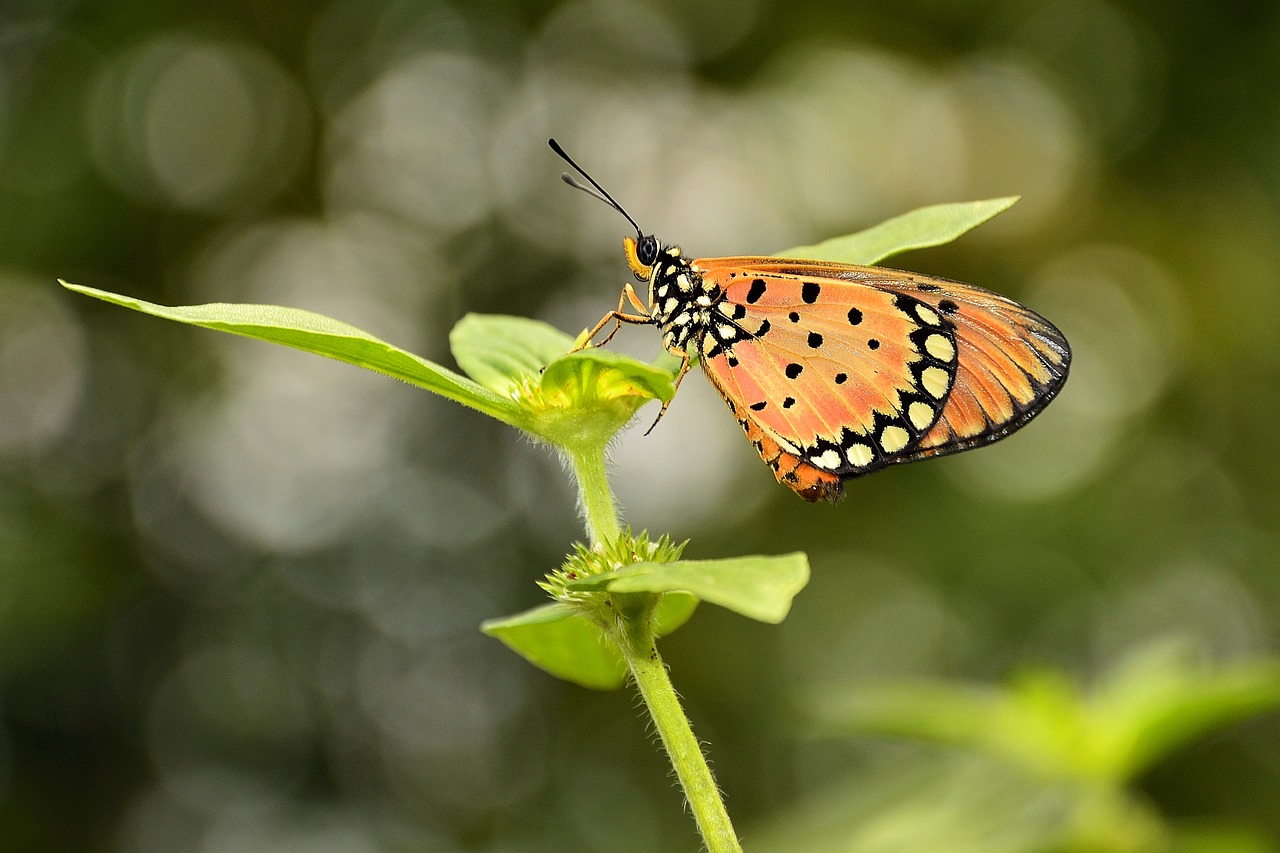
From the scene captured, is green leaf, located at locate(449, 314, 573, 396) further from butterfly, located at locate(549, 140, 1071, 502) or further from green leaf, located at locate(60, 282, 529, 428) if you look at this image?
green leaf, located at locate(60, 282, 529, 428)

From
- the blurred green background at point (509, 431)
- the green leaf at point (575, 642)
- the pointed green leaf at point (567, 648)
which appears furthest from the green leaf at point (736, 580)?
the blurred green background at point (509, 431)

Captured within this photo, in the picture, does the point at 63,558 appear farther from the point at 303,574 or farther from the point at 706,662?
the point at 706,662

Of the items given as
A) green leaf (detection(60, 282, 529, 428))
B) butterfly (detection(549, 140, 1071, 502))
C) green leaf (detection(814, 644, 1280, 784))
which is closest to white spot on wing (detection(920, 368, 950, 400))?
butterfly (detection(549, 140, 1071, 502))

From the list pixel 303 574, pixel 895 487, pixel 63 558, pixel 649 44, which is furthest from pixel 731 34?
pixel 63 558

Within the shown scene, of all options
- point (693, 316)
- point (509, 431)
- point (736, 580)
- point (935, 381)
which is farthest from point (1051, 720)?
point (509, 431)

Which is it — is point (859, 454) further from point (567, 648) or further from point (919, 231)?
point (567, 648)

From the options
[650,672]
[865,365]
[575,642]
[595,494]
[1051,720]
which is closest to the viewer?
[650,672]
